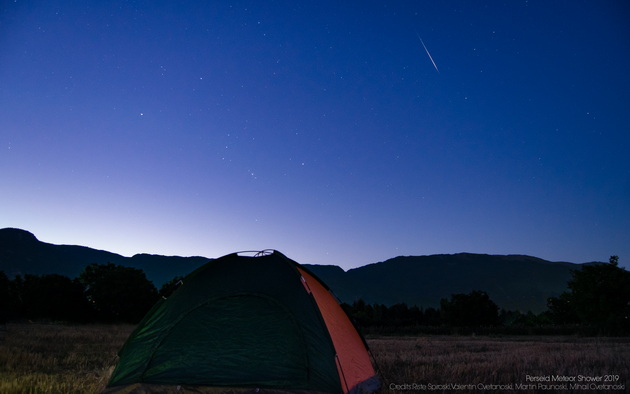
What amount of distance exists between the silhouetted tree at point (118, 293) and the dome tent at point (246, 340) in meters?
50.9

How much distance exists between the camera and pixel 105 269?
5934 cm

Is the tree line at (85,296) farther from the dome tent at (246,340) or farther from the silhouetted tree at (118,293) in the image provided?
the dome tent at (246,340)

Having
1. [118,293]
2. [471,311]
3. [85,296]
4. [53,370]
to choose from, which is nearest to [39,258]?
[85,296]

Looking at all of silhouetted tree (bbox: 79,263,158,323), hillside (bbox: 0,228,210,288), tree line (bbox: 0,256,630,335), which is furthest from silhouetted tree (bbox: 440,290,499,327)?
hillside (bbox: 0,228,210,288)

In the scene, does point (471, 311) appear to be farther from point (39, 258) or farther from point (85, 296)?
point (39, 258)

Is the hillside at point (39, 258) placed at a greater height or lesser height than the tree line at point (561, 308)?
greater

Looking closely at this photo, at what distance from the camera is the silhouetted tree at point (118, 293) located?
52906 mm

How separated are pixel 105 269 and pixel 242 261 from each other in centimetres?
5987

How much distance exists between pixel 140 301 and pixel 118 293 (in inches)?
120

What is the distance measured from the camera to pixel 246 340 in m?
7.10

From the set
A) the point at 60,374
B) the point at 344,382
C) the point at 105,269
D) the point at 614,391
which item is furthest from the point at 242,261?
the point at 105,269

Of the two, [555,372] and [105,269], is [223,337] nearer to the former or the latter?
[555,372]

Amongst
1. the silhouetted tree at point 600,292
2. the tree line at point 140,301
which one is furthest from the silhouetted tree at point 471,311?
the silhouetted tree at point 600,292

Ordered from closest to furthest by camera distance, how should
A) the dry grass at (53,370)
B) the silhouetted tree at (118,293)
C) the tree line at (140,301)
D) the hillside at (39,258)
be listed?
1. the dry grass at (53,370)
2. the tree line at (140,301)
3. the silhouetted tree at (118,293)
4. the hillside at (39,258)
